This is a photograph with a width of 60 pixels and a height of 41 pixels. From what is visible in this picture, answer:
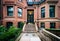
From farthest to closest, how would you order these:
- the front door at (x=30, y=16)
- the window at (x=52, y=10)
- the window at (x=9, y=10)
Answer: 1. the front door at (x=30, y=16)
2. the window at (x=52, y=10)
3. the window at (x=9, y=10)

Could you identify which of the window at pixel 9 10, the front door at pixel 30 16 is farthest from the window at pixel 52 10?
the front door at pixel 30 16

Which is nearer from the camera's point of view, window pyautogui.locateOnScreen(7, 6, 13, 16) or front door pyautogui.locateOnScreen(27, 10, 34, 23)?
window pyautogui.locateOnScreen(7, 6, 13, 16)

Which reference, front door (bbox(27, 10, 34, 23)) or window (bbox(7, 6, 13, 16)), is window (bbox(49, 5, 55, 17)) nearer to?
window (bbox(7, 6, 13, 16))

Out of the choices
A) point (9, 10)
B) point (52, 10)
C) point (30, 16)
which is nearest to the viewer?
point (9, 10)

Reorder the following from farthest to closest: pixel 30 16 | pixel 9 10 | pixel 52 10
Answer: pixel 30 16, pixel 52 10, pixel 9 10

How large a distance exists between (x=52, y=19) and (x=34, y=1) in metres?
9.48

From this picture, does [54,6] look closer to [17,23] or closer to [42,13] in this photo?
[42,13]

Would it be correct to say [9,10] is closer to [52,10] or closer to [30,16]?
[52,10]

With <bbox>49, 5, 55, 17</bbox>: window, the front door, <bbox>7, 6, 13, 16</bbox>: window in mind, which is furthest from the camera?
the front door

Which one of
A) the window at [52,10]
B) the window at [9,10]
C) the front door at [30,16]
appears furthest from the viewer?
the front door at [30,16]

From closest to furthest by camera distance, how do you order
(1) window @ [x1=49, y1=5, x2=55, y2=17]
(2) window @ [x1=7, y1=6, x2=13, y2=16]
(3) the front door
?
(2) window @ [x1=7, y1=6, x2=13, y2=16]
(1) window @ [x1=49, y1=5, x2=55, y2=17]
(3) the front door

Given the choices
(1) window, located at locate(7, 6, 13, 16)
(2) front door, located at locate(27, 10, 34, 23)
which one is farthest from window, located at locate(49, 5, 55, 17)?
(2) front door, located at locate(27, 10, 34, 23)

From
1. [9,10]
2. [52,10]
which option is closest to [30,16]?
[52,10]

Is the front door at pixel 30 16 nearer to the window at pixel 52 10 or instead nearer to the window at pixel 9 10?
the window at pixel 52 10
